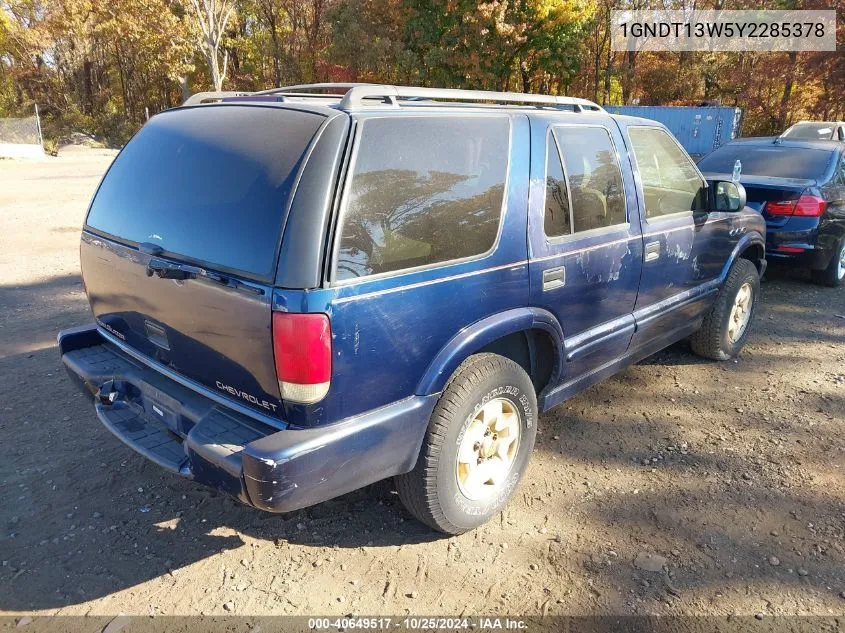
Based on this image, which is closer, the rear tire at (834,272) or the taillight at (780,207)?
the taillight at (780,207)

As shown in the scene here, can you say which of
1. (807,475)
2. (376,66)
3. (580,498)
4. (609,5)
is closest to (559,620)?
(580,498)

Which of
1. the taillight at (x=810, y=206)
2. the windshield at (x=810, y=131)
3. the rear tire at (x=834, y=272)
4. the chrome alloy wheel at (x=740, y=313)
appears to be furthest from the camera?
the windshield at (x=810, y=131)

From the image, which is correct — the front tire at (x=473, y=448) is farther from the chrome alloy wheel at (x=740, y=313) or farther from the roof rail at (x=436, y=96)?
the chrome alloy wheel at (x=740, y=313)

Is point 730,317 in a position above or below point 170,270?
below

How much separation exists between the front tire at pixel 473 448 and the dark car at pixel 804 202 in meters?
4.88

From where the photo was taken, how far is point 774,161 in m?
7.01

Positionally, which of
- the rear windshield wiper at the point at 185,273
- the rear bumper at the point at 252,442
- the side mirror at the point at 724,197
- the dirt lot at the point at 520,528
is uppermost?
the side mirror at the point at 724,197

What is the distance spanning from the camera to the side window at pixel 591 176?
3.22m

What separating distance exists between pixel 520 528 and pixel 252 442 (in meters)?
1.45

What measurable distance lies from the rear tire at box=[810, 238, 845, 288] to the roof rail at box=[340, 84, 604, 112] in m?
4.59

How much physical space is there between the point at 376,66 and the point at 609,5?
11.0 meters

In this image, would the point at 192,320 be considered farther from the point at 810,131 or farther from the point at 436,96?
the point at 810,131

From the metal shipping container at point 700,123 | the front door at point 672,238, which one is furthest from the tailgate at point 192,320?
the metal shipping container at point 700,123

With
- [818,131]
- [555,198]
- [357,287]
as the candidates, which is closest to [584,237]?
[555,198]
